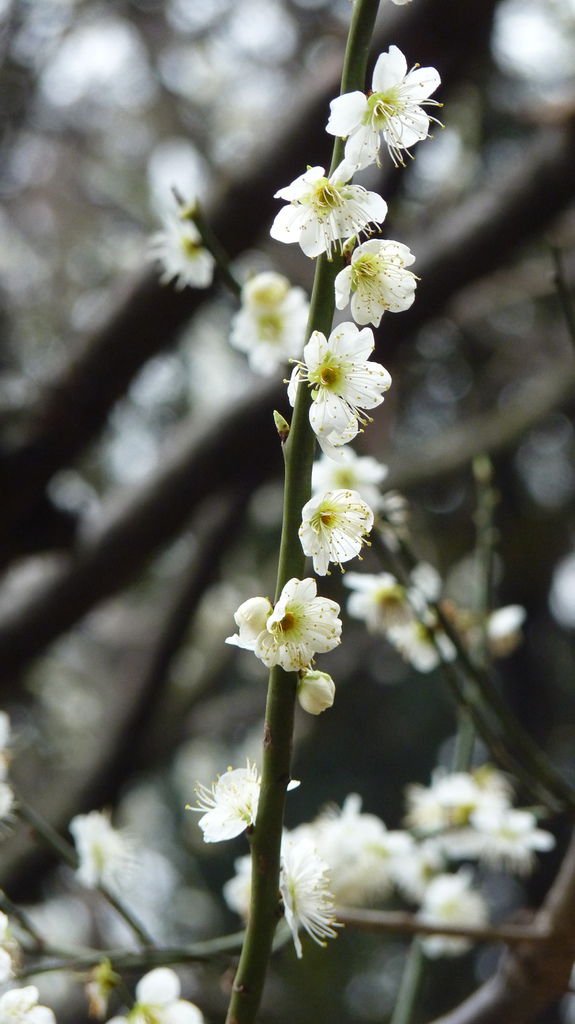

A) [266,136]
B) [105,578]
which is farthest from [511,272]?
[105,578]

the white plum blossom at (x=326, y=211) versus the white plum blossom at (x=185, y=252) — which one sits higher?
the white plum blossom at (x=185, y=252)

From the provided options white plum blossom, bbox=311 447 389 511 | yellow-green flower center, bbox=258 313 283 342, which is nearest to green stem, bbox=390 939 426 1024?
white plum blossom, bbox=311 447 389 511

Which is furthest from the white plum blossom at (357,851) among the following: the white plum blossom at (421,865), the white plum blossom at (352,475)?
the white plum blossom at (352,475)

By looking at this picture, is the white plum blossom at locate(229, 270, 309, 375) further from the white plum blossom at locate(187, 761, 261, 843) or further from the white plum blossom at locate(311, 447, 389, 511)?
the white plum blossom at locate(187, 761, 261, 843)

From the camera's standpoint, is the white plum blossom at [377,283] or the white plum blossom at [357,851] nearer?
the white plum blossom at [377,283]

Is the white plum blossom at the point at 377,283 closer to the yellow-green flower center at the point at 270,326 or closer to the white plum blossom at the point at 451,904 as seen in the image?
the yellow-green flower center at the point at 270,326

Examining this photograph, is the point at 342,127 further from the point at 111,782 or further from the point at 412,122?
the point at 111,782
